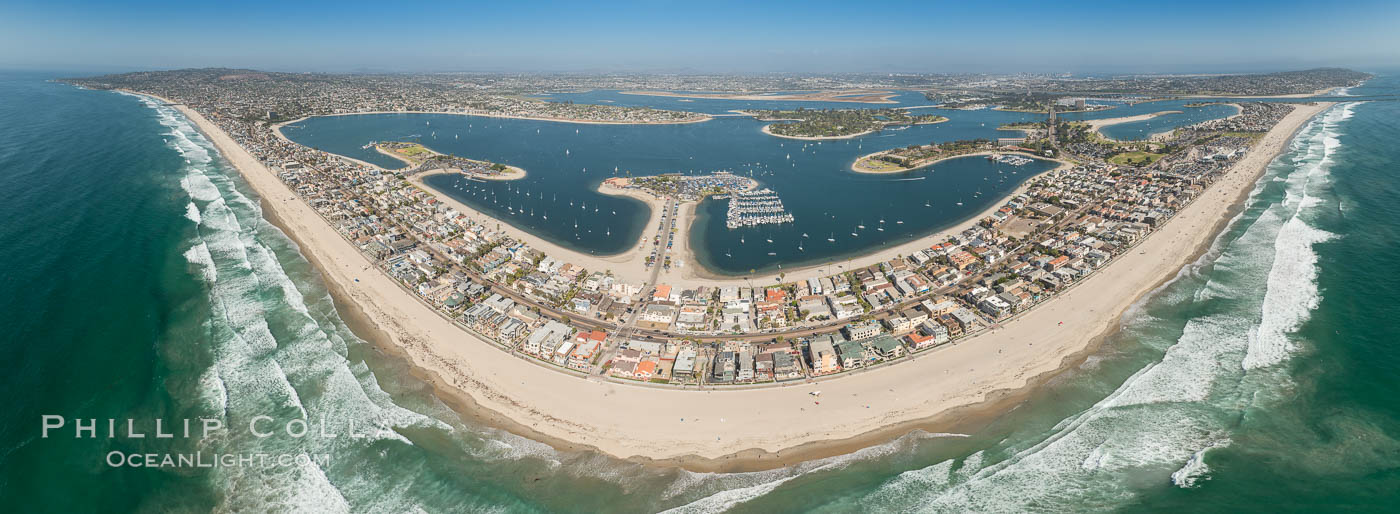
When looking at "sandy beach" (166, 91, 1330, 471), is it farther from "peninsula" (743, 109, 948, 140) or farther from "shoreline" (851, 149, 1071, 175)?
"peninsula" (743, 109, 948, 140)

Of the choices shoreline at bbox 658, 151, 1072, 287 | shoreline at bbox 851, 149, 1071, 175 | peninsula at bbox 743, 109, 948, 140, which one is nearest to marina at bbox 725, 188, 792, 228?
shoreline at bbox 658, 151, 1072, 287

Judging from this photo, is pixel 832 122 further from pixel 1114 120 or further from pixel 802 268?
pixel 802 268

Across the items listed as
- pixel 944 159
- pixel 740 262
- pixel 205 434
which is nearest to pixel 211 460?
pixel 205 434

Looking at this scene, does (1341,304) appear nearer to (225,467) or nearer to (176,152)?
(225,467)

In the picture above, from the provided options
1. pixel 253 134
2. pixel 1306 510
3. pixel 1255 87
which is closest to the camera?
pixel 1306 510

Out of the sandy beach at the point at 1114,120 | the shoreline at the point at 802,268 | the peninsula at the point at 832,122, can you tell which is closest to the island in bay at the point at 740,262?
the shoreline at the point at 802,268

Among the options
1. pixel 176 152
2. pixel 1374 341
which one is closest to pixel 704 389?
pixel 1374 341
